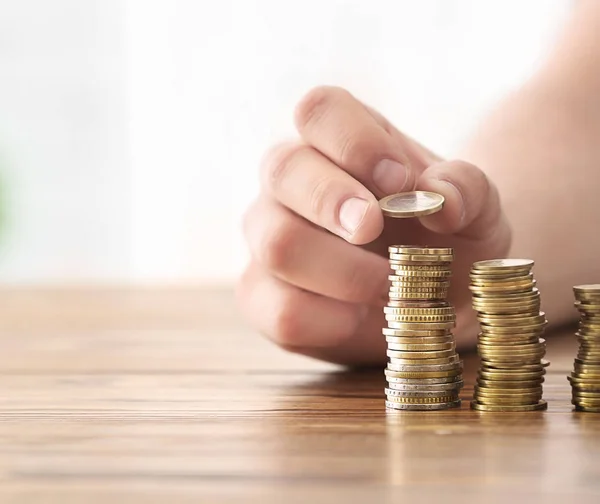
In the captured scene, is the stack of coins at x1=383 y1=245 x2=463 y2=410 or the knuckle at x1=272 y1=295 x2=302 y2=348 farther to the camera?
the knuckle at x1=272 y1=295 x2=302 y2=348

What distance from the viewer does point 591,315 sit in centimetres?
77

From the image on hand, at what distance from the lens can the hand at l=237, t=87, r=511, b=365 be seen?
0.91m

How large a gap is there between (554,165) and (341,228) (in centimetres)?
64

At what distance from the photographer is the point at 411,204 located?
0.84 metres

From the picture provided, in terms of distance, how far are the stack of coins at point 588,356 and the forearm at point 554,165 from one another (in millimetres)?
549

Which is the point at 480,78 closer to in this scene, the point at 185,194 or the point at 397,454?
the point at 185,194

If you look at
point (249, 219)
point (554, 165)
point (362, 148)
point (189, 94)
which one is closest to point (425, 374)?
point (362, 148)

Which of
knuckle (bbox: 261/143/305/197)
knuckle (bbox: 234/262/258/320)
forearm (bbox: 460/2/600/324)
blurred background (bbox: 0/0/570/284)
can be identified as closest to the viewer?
knuckle (bbox: 261/143/305/197)

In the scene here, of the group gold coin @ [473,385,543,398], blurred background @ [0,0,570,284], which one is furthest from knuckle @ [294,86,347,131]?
blurred background @ [0,0,570,284]

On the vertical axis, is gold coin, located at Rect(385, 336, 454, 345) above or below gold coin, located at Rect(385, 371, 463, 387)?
above

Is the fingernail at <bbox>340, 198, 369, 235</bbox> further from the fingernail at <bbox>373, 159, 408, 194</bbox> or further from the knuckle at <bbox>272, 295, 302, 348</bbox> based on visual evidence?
the knuckle at <bbox>272, 295, 302, 348</bbox>

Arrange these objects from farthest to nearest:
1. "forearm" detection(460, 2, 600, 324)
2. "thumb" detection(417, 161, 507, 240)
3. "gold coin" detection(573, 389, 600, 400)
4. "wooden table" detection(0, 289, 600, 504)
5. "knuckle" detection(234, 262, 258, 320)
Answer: "forearm" detection(460, 2, 600, 324), "knuckle" detection(234, 262, 258, 320), "thumb" detection(417, 161, 507, 240), "gold coin" detection(573, 389, 600, 400), "wooden table" detection(0, 289, 600, 504)

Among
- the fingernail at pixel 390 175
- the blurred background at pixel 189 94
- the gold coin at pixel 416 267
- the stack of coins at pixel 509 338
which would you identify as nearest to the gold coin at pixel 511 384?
the stack of coins at pixel 509 338

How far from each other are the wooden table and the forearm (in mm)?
197
